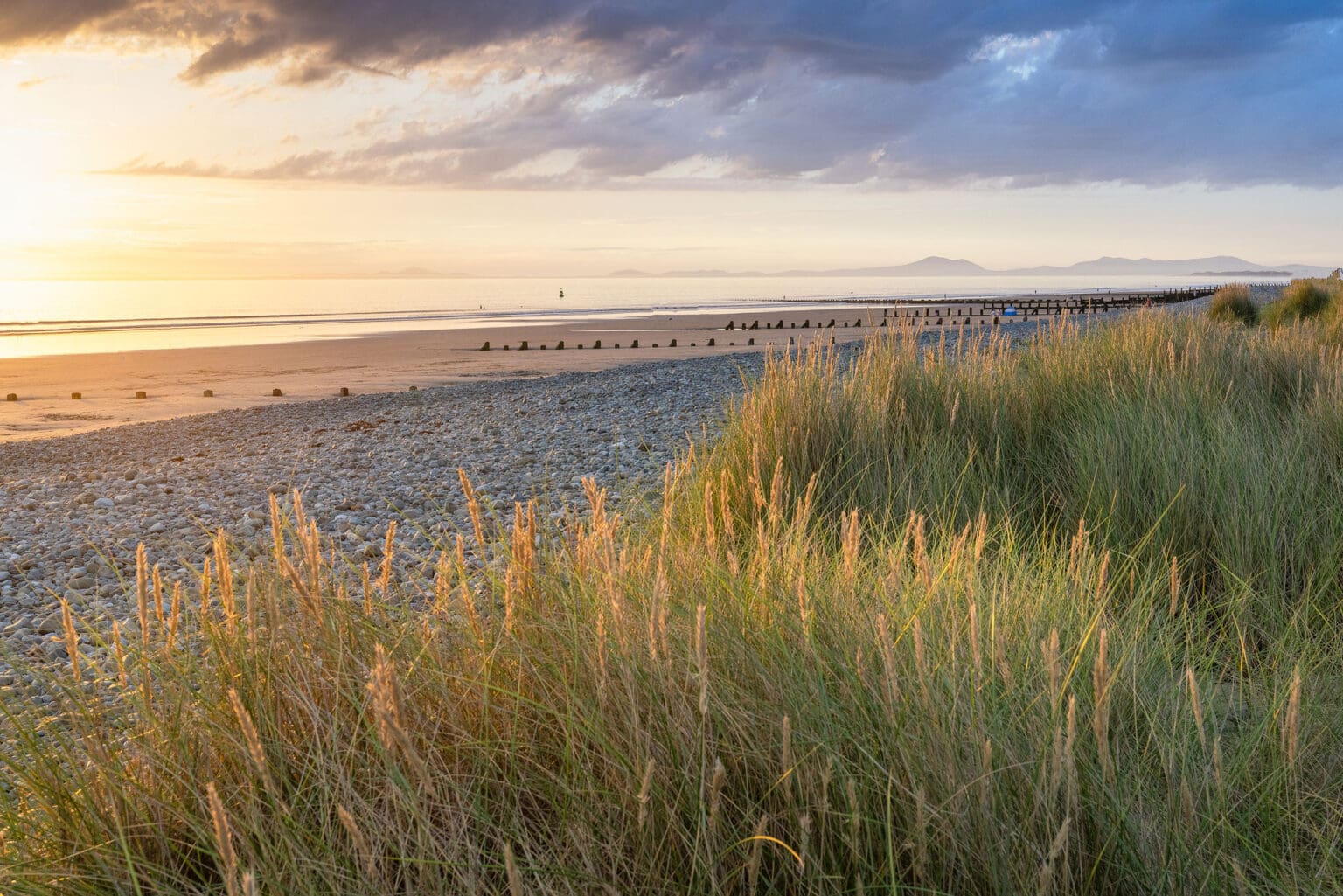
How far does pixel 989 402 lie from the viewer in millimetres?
6387

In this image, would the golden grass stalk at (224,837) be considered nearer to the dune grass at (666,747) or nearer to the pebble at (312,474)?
the dune grass at (666,747)

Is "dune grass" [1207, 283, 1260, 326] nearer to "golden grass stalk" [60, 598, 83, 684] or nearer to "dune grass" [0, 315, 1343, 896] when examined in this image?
"dune grass" [0, 315, 1343, 896]

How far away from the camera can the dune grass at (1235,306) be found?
75.0 ft

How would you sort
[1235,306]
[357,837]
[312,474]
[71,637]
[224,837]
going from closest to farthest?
1. [224,837]
2. [357,837]
3. [71,637]
4. [312,474]
5. [1235,306]

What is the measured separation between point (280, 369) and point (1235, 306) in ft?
82.5

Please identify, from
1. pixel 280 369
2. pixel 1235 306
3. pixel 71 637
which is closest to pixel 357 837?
pixel 71 637

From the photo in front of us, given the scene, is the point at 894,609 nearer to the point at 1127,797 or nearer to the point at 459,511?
the point at 1127,797

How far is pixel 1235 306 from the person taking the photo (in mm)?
24359

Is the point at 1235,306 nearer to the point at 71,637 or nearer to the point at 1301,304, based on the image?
the point at 1301,304

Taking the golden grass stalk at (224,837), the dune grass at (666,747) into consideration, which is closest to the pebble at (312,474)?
the dune grass at (666,747)

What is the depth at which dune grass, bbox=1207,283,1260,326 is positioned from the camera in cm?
2286

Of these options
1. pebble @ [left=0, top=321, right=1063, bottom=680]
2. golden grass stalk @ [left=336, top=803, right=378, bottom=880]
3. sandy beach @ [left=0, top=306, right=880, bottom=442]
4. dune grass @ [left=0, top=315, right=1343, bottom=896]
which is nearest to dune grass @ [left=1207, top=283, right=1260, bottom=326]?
sandy beach @ [left=0, top=306, right=880, bottom=442]

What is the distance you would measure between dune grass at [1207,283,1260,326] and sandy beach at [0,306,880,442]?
9076 mm

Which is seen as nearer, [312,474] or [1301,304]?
[312,474]
